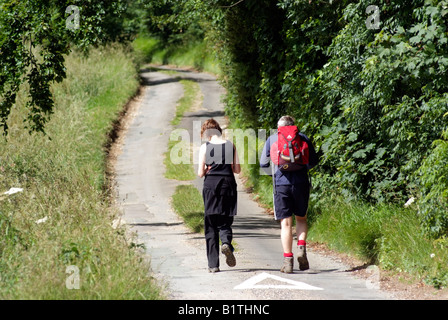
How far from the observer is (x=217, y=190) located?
27.2 ft

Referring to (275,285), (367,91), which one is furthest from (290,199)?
(367,91)

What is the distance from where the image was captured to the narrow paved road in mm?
7215

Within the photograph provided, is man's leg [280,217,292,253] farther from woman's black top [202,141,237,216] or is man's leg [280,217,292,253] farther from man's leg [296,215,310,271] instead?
woman's black top [202,141,237,216]

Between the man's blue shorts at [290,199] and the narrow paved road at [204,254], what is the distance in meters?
0.73

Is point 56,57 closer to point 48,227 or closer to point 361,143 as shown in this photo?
point 48,227

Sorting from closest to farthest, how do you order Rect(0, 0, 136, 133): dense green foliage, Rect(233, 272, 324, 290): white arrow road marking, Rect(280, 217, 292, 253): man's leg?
Rect(233, 272, 324, 290): white arrow road marking
Rect(280, 217, 292, 253): man's leg
Rect(0, 0, 136, 133): dense green foliage

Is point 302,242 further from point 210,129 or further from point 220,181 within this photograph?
point 210,129

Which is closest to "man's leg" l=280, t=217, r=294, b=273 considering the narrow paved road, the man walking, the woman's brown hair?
the man walking

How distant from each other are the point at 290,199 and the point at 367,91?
1.77 m

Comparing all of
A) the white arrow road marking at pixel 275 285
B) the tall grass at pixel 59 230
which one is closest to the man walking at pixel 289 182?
the white arrow road marking at pixel 275 285

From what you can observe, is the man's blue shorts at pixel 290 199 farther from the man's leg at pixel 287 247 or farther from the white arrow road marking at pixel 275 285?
the white arrow road marking at pixel 275 285

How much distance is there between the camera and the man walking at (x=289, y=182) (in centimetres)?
819

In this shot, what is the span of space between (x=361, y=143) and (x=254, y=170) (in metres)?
6.91

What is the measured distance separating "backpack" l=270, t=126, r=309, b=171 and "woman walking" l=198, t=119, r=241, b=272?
1.79 feet
